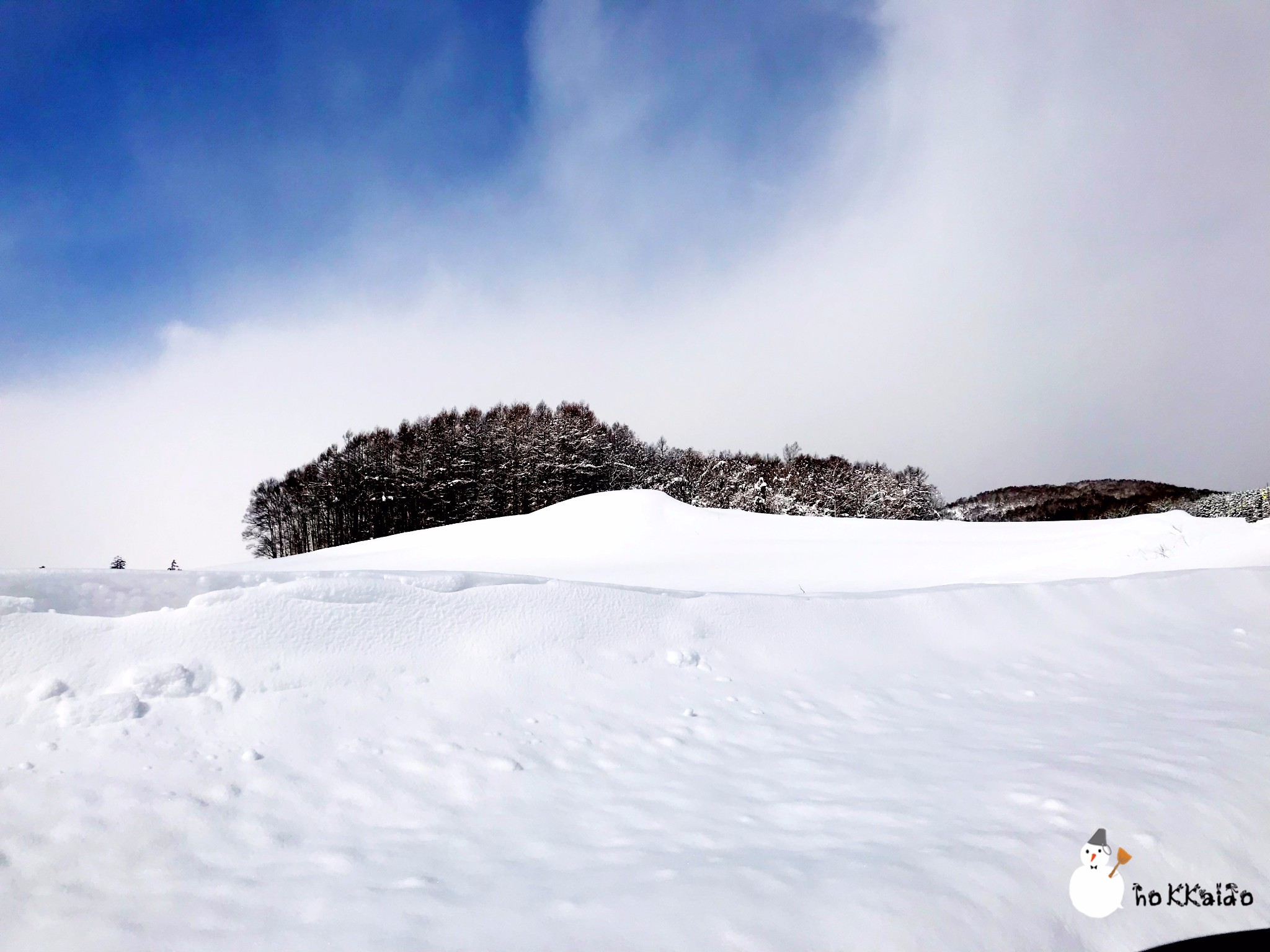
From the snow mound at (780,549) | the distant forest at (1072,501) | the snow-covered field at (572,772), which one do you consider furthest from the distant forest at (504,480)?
the snow-covered field at (572,772)

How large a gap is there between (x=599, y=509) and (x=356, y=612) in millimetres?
13023

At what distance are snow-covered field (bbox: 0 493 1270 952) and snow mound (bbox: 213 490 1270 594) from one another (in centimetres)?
294

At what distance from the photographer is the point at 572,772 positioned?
114 inches

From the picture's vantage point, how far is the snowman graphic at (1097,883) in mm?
2035

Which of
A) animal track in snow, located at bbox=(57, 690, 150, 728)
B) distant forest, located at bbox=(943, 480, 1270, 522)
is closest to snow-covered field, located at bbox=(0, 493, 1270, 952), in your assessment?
animal track in snow, located at bbox=(57, 690, 150, 728)

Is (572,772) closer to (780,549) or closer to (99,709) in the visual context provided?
(99,709)

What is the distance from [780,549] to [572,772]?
34.0 feet

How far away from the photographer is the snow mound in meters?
9.78

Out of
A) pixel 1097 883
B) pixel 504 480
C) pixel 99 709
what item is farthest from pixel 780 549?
pixel 504 480

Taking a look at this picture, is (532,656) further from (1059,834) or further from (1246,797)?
(1246,797)

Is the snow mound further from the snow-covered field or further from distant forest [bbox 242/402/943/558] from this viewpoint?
distant forest [bbox 242/402/943/558]

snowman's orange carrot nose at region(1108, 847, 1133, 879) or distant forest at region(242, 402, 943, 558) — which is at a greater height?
distant forest at region(242, 402, 943, 558)

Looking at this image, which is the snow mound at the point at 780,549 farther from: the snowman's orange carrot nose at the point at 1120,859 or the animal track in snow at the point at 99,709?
the snowman's orange carrot nose at the point at 1120,859

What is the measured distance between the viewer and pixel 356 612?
3619 millimetres
